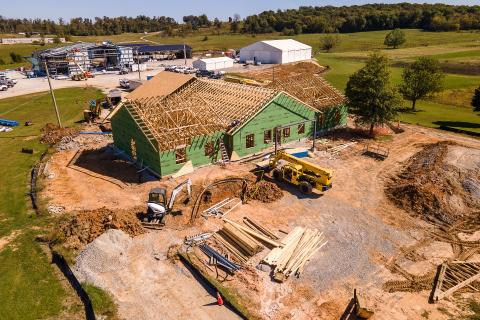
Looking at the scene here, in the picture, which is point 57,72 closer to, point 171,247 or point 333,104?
point 333,104

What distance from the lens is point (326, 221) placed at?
26797 mm

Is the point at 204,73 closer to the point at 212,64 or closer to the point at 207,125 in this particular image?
the point at 212,64

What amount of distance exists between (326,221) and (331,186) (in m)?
5.16

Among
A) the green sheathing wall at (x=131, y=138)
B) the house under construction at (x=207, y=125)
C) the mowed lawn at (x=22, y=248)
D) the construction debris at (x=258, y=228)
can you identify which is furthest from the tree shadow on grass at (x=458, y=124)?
the mowed lawn at (x=22, y=248)

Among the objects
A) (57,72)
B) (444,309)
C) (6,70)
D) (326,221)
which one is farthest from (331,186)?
(6,70)

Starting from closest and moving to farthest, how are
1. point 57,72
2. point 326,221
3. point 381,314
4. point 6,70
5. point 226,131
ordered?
point 381,314
point 326,221
point 226,131
point 57,72
point 6,70

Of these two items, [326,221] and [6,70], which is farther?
[6,70]

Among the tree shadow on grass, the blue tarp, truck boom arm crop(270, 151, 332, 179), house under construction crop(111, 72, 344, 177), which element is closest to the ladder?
house under construction crop(111, 72, 344, 177)

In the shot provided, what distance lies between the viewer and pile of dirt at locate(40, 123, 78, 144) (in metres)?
44.4

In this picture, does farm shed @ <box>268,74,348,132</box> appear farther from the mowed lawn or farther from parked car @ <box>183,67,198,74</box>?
parked car @ <box>183,67,198,74</box>

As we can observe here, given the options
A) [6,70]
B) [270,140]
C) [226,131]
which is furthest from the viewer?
[6,70]

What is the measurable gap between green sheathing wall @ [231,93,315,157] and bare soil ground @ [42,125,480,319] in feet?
9.31

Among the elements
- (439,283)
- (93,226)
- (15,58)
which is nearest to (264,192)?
(93,226)

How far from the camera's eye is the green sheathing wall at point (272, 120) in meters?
36.9
